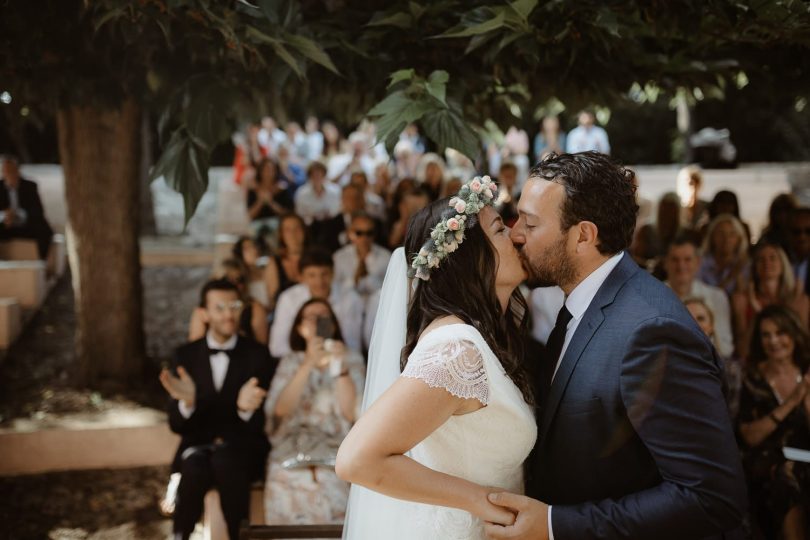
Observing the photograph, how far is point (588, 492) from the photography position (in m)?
2.23

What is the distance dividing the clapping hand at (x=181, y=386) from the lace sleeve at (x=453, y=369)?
97.0 inches

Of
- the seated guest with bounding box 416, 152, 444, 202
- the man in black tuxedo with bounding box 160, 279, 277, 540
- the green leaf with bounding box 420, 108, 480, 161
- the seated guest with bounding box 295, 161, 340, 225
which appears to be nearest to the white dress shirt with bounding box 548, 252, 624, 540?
the green leaf with bounding box 420, 108, 480, 161

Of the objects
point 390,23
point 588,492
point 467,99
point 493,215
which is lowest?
point 588,492

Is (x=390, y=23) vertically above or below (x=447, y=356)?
above

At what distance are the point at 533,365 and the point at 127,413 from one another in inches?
153

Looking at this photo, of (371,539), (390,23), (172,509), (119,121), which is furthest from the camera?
(119,121)

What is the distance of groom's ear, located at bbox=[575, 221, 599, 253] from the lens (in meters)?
2.30

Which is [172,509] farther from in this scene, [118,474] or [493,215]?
[493,215]

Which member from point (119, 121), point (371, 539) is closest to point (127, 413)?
point (119, 121)

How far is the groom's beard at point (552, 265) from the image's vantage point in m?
2.35

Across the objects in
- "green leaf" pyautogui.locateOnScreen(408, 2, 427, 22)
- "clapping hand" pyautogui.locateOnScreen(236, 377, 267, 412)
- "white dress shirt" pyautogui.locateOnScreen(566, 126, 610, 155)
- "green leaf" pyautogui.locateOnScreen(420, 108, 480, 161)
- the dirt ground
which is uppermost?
"white dress shirt" pyautogui.locateOnScreen(566, 126, 610, 155)

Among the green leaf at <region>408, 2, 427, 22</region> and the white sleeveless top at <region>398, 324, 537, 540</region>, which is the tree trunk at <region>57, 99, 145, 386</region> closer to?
the green leaf at <region>408, 2, 427, 22</region>

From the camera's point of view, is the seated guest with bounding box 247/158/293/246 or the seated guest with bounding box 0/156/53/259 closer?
the seated guest with bounding box 0/156/53/259

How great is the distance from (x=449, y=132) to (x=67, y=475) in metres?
3.88
